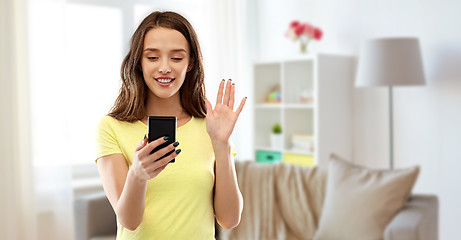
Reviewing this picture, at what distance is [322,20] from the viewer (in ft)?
13.3

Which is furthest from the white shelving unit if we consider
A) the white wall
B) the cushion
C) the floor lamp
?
the cushion

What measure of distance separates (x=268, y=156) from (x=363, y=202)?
1.63 metres

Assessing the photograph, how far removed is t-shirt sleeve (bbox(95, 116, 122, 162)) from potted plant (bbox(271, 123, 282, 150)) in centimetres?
320

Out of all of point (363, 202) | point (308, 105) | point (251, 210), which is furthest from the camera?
point (308, 105)

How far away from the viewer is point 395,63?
3197 mm

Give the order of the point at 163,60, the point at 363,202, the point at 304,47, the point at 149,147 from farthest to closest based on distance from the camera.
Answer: the point at 304,47, the point at 363,202, the point at 163,60, the point at 149,147

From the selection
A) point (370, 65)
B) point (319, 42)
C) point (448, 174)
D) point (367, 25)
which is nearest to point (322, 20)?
point (319, 42)

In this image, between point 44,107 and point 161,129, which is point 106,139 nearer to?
point 161,129

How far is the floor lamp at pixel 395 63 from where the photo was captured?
3.18 m

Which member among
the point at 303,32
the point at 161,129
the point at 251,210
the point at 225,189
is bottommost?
the point at 251,210

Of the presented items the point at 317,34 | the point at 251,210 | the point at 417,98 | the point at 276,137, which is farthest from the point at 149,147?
the point at 276,137

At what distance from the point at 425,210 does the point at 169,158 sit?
79.0 inches

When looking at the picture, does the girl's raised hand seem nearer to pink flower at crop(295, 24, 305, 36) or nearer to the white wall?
the white wall

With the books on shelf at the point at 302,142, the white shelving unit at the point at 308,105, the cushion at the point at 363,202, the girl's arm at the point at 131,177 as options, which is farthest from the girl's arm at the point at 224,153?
the books on shelf at the point at 302,142
